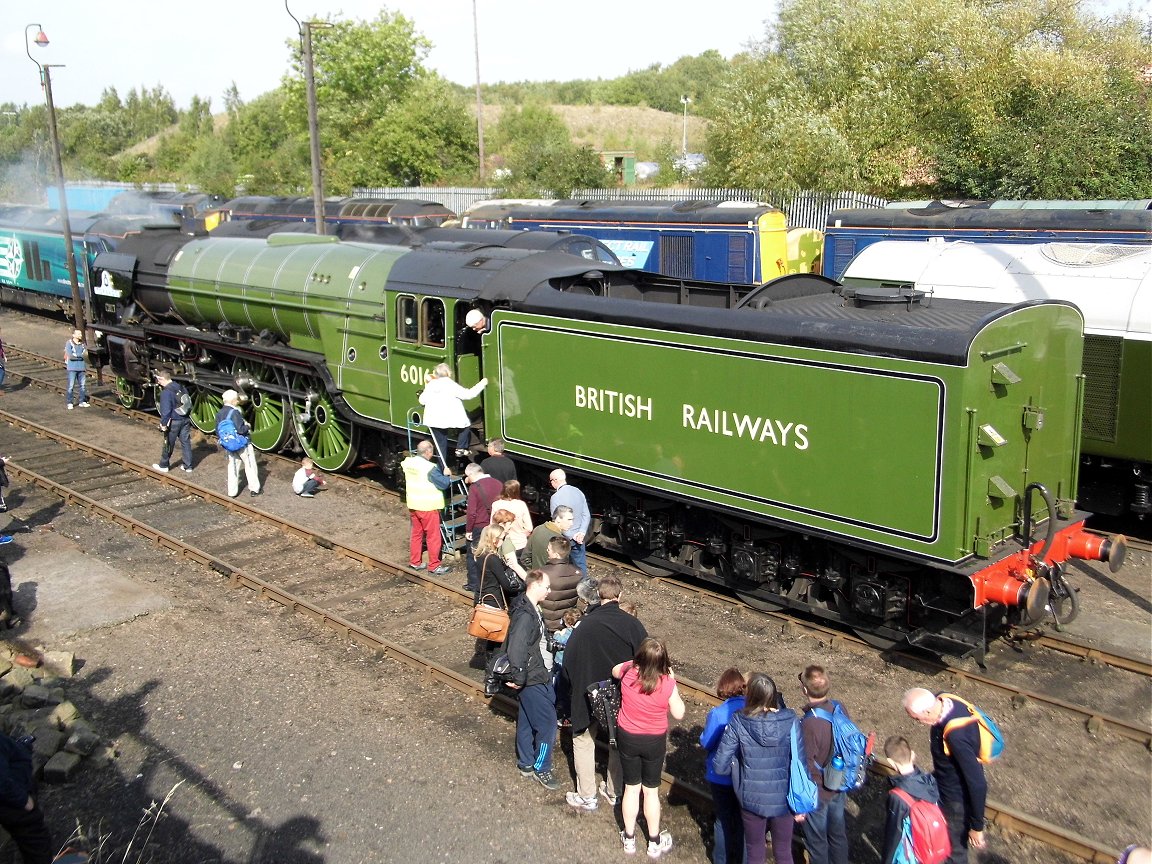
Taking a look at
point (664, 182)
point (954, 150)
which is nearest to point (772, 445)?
point (954, 150)

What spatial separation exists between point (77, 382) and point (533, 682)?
14.9 meters

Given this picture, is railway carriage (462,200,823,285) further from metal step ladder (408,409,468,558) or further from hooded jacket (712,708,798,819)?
hooded jacket (712,708,798,819)

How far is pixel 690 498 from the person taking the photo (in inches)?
360

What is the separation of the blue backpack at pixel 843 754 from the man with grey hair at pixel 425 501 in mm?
5704

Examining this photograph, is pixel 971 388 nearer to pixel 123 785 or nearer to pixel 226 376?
pixel 123 785

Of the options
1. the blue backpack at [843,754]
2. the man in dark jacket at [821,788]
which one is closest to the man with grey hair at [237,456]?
the man in dark jacket at [821,788]

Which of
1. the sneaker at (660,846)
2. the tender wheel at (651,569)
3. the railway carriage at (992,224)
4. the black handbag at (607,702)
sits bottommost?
the sneaker at (660,846)

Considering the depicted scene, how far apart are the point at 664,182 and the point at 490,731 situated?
44824mm

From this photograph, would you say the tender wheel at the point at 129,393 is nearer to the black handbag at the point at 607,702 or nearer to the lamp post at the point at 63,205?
the lamp post at the point at 63,205

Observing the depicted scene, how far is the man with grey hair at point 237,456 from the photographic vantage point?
1297 cm

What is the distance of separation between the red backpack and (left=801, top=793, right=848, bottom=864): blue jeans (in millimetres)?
439

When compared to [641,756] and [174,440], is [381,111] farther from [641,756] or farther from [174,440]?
[641,756]

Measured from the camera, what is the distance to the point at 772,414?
27.3 feet

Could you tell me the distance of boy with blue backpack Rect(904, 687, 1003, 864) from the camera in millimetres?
5082
